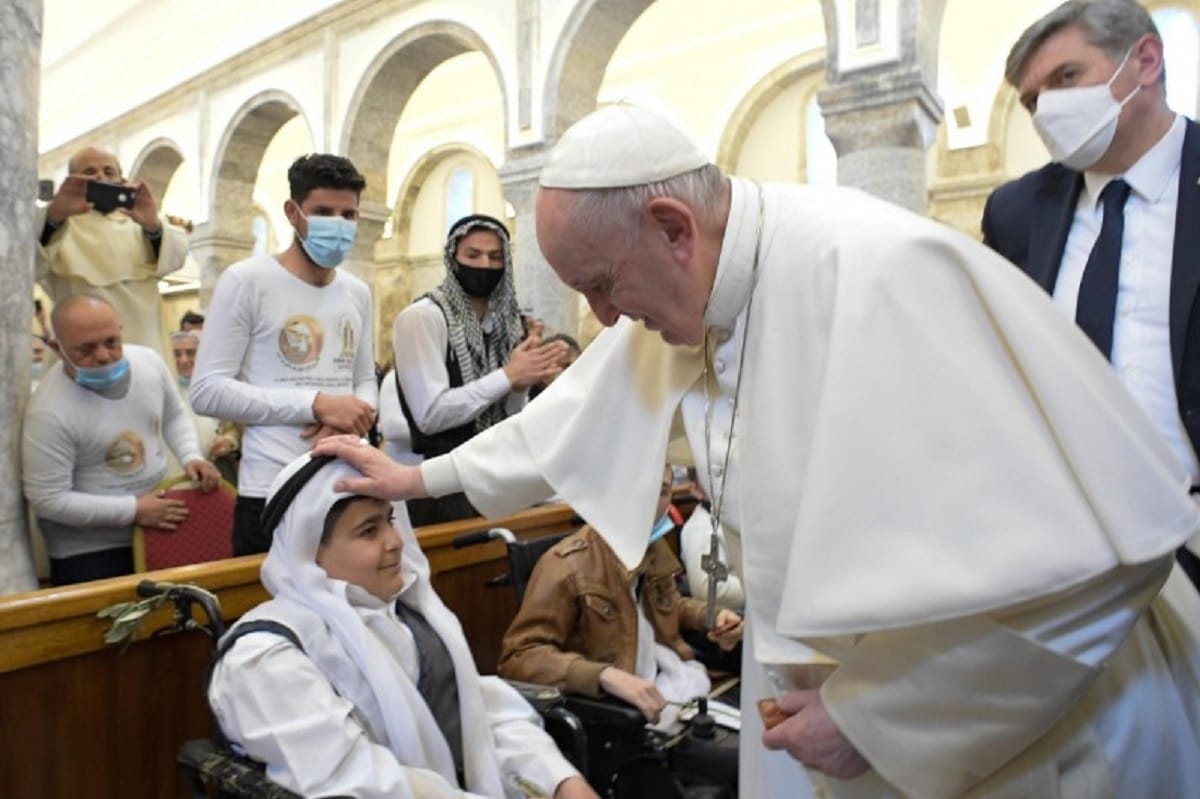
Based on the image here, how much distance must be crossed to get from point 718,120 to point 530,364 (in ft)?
29.0

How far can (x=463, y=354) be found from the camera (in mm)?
3248

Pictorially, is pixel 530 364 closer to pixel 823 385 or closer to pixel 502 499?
pixel 502 499

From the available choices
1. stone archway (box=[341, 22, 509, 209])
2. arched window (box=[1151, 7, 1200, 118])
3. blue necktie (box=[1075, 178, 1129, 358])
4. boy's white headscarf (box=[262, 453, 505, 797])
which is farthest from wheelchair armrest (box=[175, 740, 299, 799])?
arched window (box=[1151, 7, 1200, 118])

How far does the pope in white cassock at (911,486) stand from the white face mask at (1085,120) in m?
0.81

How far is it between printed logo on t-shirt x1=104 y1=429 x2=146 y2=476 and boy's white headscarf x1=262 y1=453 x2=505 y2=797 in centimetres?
108

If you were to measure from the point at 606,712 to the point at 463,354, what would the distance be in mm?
1410

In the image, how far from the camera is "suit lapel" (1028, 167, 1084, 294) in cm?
186

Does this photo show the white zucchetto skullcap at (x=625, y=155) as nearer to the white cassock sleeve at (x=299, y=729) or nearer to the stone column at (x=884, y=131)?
the white cassock sleeve at (x=299, y=729)

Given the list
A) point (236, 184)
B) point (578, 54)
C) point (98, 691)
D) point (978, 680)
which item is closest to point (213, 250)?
point (236, 184)

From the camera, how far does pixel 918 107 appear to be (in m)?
6.09

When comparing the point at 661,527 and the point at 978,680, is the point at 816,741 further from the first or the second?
the point at 661,527

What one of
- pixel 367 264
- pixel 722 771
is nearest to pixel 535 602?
pixel 722 771

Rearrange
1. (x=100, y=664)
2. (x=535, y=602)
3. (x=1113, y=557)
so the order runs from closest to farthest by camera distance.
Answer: (x=1113, y=557)
(x=100, y=664)
(x=535, y=602)

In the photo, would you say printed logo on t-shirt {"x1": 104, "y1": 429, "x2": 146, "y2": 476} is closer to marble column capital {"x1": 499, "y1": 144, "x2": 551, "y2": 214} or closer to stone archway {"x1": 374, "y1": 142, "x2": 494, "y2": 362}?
marble column capital {"x1": 499, "y1": 144, "x2": 551, "y2": 214}
